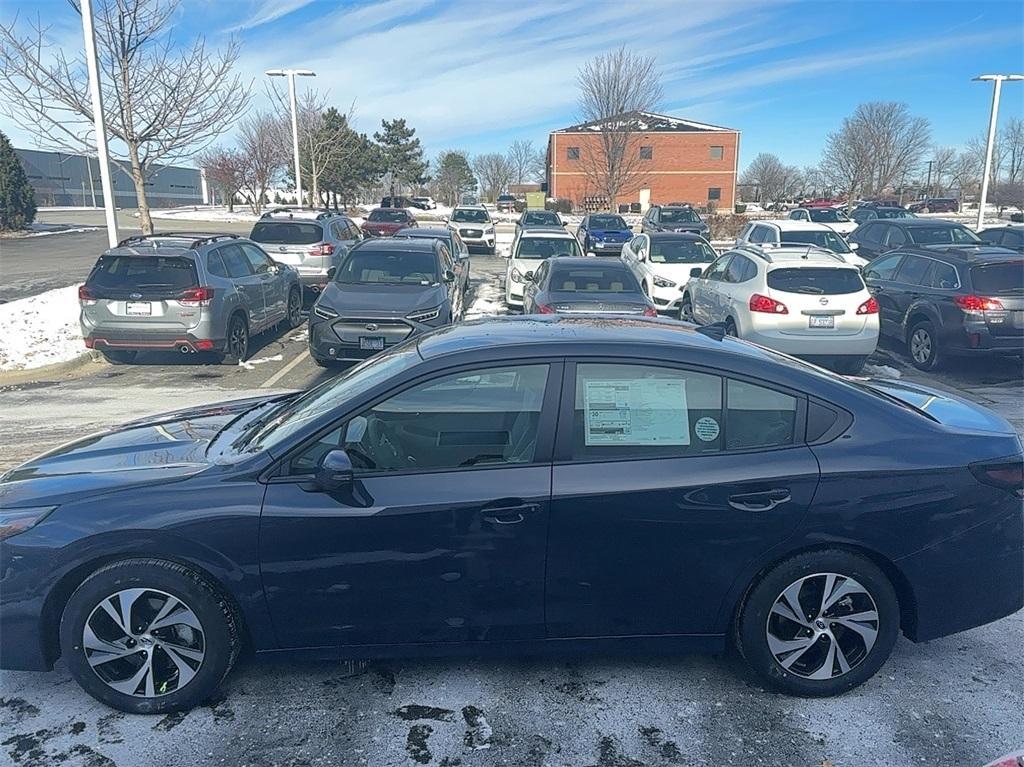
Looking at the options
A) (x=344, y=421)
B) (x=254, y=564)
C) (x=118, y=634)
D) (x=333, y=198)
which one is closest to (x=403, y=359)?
(x=344, y=421)

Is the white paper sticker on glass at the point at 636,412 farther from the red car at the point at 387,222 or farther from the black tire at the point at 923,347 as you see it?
the red car at the point at 387,222

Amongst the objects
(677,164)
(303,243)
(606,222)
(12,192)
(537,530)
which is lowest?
(537,530)

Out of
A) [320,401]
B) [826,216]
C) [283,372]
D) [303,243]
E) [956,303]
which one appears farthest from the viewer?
[826,216]

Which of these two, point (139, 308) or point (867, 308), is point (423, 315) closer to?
point (139, 308)

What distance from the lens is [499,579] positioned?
3037 mm

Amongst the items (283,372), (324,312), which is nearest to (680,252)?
(324,312)

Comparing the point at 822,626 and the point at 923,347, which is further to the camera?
the point at 923,347

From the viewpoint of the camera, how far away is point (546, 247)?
15.7 m

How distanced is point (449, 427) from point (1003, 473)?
94.3 inches

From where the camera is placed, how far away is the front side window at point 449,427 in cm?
311

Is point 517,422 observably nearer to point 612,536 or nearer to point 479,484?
point 479,484

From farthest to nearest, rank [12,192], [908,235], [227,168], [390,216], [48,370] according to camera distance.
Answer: [227,168]
[12,192]
[390,216]
[908,235]
[48,370]

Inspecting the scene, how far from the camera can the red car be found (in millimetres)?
27859

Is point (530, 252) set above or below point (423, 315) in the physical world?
above
